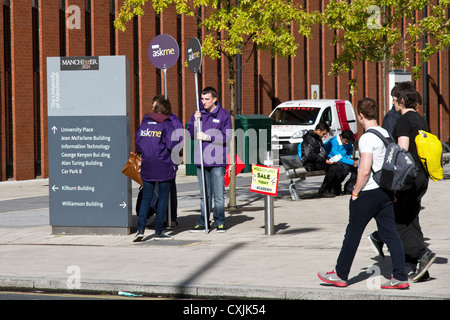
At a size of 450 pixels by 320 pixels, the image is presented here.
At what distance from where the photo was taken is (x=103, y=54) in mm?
23203

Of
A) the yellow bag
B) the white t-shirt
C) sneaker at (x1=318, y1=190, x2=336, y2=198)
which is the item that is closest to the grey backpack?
the white t-shirt

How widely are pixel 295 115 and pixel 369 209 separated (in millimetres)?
17417

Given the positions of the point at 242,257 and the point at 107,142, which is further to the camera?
the point at 107,142

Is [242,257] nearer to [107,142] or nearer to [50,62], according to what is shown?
[107,142]

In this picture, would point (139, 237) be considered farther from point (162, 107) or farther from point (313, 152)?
point (313, 152)

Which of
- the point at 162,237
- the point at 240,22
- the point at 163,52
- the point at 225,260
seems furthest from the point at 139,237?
the point at 240,22

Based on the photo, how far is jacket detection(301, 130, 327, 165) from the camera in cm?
1588

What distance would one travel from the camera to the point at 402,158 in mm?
7203

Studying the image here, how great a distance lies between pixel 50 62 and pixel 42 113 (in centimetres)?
1082

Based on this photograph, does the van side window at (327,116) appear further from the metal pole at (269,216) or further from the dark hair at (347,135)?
the metal pole at (269,216)

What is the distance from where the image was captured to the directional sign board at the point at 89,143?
11109 millimetres

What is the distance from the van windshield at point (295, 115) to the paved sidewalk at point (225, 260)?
10.6m

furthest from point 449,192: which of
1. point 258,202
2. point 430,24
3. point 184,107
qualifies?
point 184,107
